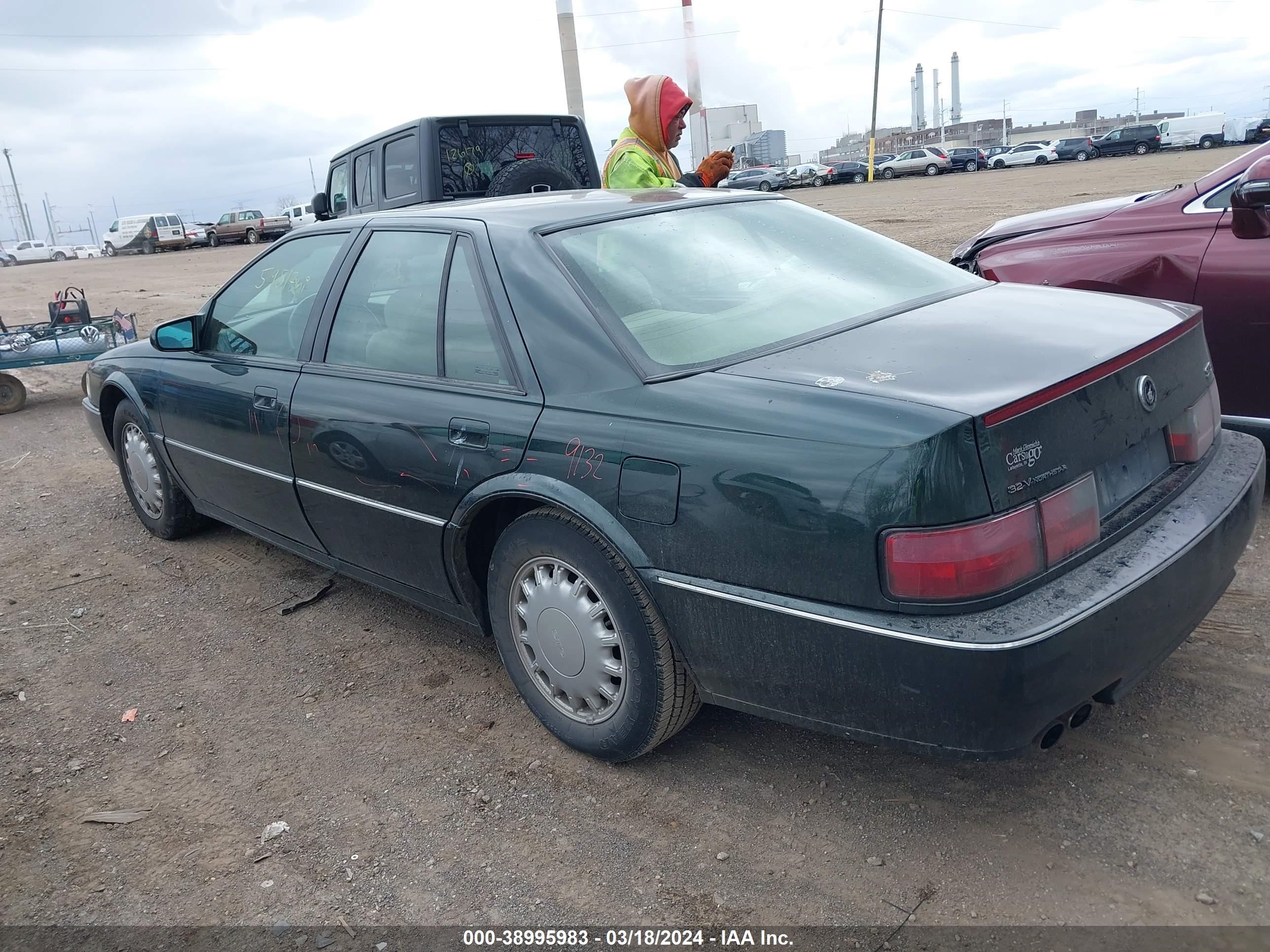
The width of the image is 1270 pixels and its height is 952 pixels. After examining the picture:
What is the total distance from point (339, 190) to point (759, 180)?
40298 millimetres

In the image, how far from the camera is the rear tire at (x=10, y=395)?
29.4ft

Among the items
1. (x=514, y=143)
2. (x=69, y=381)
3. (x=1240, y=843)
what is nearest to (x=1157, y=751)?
(x=1240, y=843)

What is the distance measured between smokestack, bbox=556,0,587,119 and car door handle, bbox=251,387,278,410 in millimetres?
48643

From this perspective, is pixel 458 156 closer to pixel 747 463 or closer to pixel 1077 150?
pixel 747 463

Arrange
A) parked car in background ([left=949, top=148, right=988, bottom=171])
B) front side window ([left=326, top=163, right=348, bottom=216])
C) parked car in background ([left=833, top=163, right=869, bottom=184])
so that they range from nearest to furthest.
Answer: front side window ([left=326, top=163, right=348, bottom=216]) → parked car in background ([left=949, top=148, right=988, bottom=171]) → parked car in background ([left=833, top=163, right=869, bottom=184])

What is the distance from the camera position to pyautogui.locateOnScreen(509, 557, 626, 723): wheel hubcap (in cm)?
267

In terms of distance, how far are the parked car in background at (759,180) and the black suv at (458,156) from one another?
36052mm

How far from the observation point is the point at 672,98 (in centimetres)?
515

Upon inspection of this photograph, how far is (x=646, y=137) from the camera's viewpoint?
5.25 meters

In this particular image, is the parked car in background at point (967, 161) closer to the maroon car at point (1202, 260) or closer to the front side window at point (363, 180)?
the front side window at point (363, 180)

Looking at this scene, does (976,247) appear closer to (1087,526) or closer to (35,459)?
(1087,526)

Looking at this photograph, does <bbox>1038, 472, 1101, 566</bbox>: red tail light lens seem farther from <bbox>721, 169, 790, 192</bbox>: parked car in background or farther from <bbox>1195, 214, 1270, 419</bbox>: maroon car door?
<bbox>721, 169, 790, 192</bbox>: parked car in background

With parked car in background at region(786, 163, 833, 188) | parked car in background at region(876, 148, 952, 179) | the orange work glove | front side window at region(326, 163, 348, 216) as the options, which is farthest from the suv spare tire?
parked car in background at region(786, 163, 833, 188)

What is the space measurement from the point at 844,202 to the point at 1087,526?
3072cm
